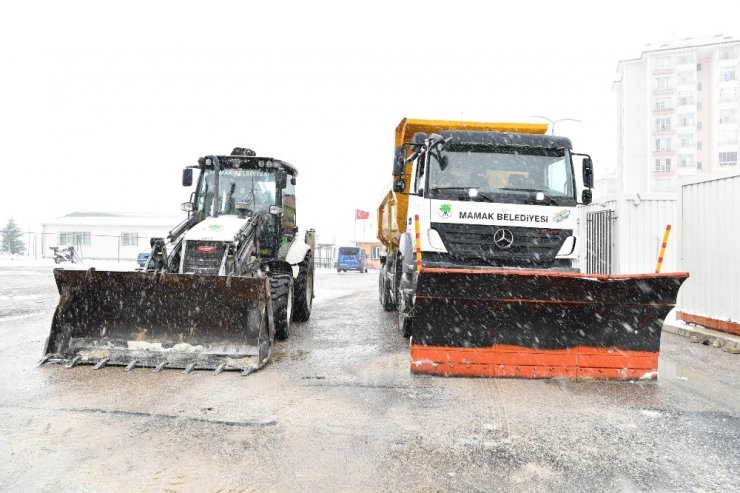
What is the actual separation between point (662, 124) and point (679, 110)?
6.75 feet

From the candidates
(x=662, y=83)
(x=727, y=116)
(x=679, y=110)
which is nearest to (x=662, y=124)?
(x=679, y=110)

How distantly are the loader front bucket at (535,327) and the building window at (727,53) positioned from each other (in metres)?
66.0

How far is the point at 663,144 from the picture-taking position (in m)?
59.7

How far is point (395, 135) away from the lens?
9320 mm

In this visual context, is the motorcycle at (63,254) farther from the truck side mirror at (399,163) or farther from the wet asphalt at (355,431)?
the truck side mirror at (399,163)

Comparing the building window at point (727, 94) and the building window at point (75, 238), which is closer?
the building window at point (75, 238)

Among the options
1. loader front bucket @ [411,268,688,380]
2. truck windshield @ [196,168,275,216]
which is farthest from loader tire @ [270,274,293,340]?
loader front bucket @ [411,268,688,380]

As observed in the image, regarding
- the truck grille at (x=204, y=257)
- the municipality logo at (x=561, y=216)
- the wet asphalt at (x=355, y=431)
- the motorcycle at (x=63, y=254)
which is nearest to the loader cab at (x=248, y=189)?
the truck grille at (x=204, y=257)

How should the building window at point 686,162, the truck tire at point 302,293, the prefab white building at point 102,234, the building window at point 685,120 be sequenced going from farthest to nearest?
1. the building window at point 686,162
2. the building window at point 685,120
3. the prefab white building at point 102,234
4. the truck tire at point 302,293

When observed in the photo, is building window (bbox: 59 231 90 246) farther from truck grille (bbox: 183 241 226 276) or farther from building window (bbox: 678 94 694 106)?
building window (bbox: 678 94 694 106)

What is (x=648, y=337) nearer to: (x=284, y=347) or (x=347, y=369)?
(x=347, y=369)

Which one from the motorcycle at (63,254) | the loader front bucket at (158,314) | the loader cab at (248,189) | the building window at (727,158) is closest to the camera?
the loader front bucket at (158,314)

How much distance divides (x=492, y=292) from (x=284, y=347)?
3.02 metres

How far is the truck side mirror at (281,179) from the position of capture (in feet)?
27.2
